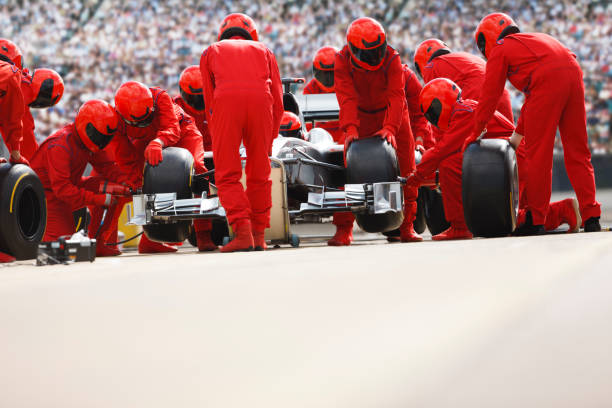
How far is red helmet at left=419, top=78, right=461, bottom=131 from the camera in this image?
18.2 ft

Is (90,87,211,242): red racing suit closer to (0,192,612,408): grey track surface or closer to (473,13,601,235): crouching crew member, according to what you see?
(473,13,601,235): crouching crew member

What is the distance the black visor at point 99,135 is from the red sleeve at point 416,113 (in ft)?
8.13

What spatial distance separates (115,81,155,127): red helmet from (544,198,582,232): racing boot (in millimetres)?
3006

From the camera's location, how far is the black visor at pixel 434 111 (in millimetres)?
5598

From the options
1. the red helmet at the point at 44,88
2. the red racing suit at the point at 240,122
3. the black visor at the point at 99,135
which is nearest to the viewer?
the red racing suit at the point at 240,122

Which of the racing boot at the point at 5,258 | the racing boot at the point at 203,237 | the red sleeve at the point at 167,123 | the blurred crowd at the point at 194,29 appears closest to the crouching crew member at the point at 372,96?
the racing boot at the point at 203,237

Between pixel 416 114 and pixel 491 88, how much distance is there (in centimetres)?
175

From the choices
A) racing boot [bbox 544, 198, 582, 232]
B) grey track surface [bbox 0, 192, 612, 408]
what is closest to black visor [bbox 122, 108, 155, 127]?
racing boot [bbox 544, 198, 582, 232]

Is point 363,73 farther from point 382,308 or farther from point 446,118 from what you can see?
point 382,308

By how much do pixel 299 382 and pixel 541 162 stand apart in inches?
171

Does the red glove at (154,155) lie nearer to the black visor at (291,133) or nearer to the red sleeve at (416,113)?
the black visor at (291,133)

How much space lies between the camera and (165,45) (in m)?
18.2

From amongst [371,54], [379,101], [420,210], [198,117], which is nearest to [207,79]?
[371,54]

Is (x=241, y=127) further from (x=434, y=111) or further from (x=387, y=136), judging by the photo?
(x=434, y=111)
